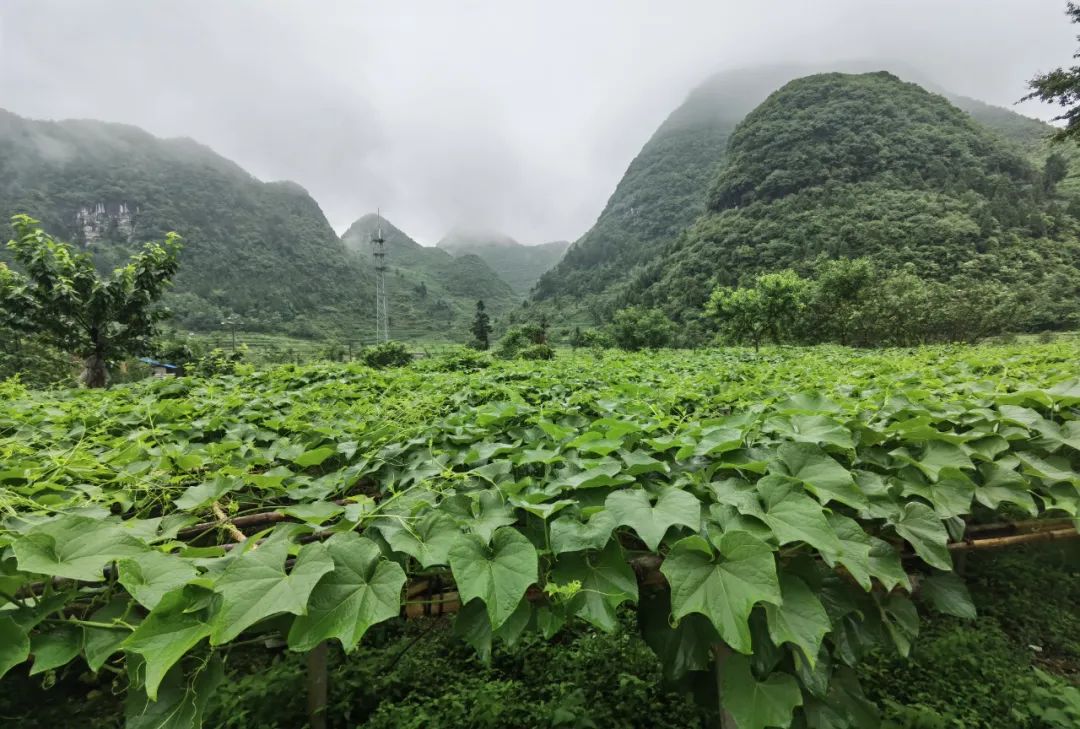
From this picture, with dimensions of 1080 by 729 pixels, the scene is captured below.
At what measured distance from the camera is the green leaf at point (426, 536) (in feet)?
3.34

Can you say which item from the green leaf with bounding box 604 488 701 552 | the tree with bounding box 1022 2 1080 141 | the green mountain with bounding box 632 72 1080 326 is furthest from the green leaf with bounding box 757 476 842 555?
the green mountain with bounding box 632 72 1080 326

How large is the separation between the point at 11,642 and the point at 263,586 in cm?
40

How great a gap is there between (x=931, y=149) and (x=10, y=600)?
94.4 m

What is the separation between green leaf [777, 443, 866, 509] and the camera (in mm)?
1176

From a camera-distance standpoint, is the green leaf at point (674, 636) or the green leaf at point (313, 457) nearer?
the green leaf at point (674, 636)

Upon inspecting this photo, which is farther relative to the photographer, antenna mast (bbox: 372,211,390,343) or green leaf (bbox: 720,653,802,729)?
antenna mast (bbox: 372,211,390,343)

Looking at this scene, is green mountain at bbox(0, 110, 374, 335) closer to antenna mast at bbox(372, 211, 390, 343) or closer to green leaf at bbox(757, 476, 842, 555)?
antenna mast at bbox(372, 211, 390, 343)

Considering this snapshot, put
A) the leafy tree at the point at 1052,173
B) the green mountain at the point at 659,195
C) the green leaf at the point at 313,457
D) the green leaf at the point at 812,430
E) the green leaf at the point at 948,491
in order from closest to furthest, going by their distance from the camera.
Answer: the green leaf at the point at 948,491, the green leaf at the point at 812,430, the green leaf at the point at 313,457, the leafy tree at the point at 1052,173, the green mountain at the point at 659,195

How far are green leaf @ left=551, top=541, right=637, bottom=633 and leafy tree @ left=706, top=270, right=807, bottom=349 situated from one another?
20.1 meters

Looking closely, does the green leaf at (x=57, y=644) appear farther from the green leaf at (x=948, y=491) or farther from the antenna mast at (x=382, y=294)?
the antenna mast at (x=382, y=294)

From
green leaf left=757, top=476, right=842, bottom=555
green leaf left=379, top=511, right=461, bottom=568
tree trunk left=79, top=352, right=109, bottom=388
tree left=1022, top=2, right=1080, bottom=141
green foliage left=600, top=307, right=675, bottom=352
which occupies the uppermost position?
tree left=1022, top=2, right=1080, bottom=141

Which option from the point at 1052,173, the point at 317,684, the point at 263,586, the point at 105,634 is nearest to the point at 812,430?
the point at 263,586

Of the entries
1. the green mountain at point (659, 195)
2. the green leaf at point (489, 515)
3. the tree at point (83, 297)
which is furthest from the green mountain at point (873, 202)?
the tree at point (83, 297)

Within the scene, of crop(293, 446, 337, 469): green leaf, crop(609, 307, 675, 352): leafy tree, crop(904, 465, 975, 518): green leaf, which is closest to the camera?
crop(904, 465, 975, 518): green leaf
